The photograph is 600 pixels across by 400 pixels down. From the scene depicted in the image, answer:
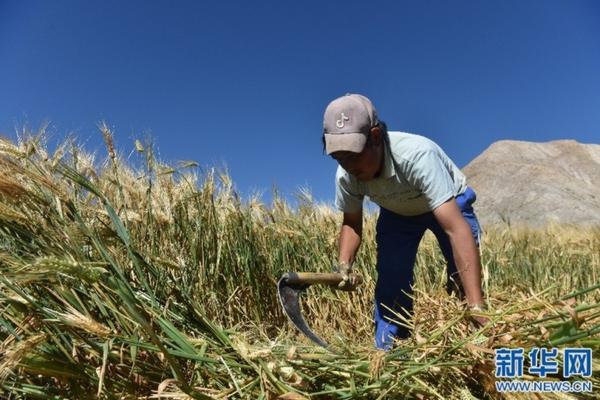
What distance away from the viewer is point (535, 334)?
45.6 inches

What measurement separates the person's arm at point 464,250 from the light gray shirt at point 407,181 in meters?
0.06

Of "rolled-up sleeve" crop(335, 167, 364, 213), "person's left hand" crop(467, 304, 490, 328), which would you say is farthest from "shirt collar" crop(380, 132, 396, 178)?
"person's left hand" crop(467, 304, 490, 328)

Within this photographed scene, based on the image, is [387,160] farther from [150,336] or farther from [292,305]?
[150,336]

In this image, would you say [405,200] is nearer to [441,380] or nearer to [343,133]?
[343,133]

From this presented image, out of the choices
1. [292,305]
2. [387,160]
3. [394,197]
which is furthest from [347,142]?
[292,305]

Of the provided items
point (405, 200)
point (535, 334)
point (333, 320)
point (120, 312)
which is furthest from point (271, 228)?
point (535, 334)

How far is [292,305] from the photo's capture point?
1851 mm

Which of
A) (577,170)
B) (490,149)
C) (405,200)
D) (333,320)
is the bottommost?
(333,320)

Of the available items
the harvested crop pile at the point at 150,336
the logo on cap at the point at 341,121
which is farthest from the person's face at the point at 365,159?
the harvested crop pile at the point at 150,336

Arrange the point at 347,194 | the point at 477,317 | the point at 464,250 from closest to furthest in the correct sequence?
the point at 477,317, the point at 464,250, the point at 347,194

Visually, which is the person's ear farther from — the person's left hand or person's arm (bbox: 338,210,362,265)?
the person's left hand

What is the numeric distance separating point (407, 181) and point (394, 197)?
0.54 ft

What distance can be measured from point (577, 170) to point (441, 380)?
1027 inches

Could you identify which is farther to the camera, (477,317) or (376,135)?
(376,135)
